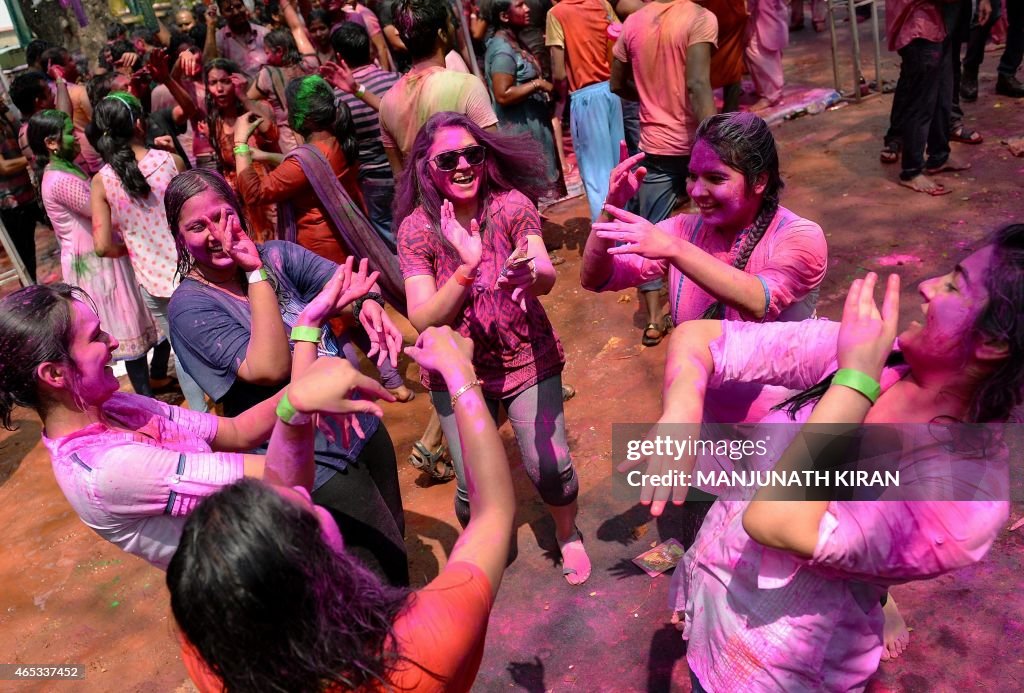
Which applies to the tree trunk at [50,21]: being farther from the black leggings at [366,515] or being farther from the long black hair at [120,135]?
the black leggings at [366,515]

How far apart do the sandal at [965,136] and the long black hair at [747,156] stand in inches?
201

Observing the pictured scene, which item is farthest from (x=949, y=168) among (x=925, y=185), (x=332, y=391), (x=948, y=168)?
(x=332, y=391)

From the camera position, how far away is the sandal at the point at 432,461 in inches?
173

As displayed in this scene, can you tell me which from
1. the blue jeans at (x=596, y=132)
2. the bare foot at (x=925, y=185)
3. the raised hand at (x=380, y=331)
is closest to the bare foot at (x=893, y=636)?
the raised hand at (x=380, y=331)

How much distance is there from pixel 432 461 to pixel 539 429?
1344 millimetres

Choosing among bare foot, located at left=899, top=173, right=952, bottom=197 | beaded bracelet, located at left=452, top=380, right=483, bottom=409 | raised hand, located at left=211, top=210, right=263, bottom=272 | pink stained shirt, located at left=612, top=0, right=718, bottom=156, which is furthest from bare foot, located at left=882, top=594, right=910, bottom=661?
bare foot, located at left=899, top=173, right=952, bottom=197

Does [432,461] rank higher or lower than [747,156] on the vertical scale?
lower

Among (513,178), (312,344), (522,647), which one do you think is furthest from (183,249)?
(522,647)

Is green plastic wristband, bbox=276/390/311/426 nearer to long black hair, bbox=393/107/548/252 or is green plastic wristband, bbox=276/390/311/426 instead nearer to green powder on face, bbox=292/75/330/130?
long black hair, bbox=393/107/548/252

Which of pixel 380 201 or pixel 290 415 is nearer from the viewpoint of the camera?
pixel 290 415

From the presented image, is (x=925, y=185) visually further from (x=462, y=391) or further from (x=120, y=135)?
(x=120, y=135)

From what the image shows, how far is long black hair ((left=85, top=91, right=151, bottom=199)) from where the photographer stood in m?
4.43

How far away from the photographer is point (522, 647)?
327cm

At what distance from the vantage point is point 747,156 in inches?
104
